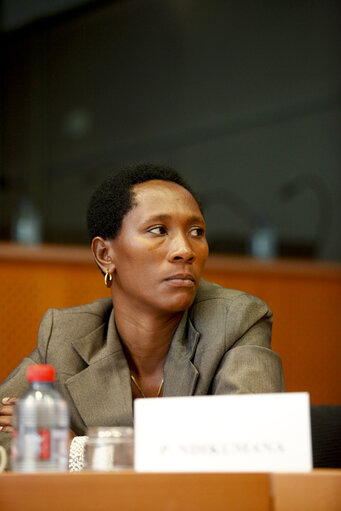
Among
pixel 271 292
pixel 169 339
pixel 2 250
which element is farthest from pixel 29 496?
pixel 271 292

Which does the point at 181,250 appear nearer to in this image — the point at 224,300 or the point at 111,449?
the point at 224,300

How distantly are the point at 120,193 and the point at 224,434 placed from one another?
92cm

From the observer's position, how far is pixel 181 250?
5.29 feet

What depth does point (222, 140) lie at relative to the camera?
4.75 m

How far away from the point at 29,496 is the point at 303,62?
161 inches

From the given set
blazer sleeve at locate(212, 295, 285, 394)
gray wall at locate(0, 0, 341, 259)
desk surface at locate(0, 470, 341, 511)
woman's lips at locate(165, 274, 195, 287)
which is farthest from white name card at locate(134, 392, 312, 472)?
gray wall at locate(0, 0, 341, 259)

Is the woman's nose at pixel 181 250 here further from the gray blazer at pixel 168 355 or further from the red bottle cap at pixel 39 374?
the red bottle cap at pixel 39 374

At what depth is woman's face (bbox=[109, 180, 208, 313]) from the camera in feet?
5.35

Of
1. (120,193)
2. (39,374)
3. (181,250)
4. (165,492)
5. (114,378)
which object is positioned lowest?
(165,492)

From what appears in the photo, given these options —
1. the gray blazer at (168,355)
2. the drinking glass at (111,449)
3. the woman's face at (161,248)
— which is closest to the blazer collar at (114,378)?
the gray blazer at (168,355)

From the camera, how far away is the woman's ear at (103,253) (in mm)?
1798

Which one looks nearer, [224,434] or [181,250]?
[224,434]

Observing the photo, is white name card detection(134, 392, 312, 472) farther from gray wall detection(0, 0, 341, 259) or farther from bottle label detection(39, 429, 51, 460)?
gray wall detection(0, 0, 341, 259)

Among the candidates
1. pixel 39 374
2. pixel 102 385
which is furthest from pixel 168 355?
pixel 39 374
